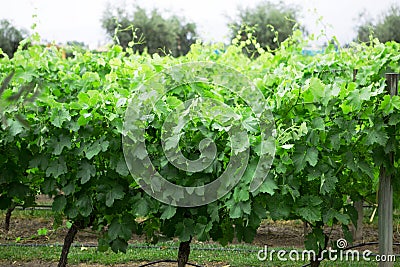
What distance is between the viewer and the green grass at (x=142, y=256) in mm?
4934

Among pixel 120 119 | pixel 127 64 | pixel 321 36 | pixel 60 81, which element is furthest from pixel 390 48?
pixel 60 81

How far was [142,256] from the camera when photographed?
16.5ft

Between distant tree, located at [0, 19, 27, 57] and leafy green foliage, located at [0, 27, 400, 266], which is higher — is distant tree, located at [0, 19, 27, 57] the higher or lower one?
the higher one

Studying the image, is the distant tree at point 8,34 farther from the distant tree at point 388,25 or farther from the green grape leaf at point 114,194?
the green grape leaf at point 114,194

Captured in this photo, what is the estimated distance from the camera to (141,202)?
126 inches

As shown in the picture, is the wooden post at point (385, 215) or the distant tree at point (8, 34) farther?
the distant tree at point (8, 34)

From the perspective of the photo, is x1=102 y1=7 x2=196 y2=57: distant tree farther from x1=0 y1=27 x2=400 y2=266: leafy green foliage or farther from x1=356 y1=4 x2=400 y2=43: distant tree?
x1=0 y1=27 x2=400 y2=266: leafy green foliage

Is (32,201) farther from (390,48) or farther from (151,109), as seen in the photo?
(390,48)

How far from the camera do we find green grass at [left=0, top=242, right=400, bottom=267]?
4.93 m

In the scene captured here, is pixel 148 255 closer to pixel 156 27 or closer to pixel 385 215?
pixel 385 215

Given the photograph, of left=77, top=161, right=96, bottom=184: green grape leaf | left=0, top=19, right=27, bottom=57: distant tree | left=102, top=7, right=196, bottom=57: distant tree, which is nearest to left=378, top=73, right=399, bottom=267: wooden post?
left=77, top=161, right=96, bottom=184: green grape leaf

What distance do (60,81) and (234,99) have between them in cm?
150

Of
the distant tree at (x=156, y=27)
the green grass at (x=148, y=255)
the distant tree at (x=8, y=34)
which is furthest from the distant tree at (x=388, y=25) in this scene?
the green grass at (x=148, y=255)

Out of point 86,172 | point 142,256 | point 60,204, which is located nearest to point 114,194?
point 86,172
